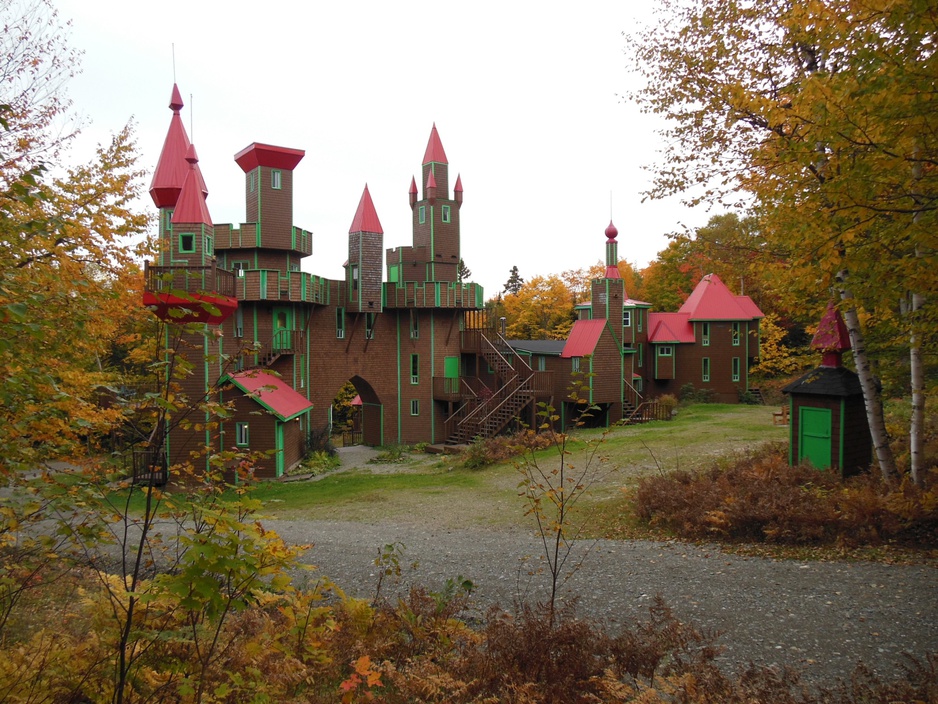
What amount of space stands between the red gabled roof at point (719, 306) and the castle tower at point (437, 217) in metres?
16.7

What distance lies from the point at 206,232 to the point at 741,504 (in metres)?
17.9

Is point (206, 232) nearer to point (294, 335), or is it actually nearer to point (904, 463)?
point (294, 335)

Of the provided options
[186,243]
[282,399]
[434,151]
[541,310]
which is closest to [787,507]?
[186,243]

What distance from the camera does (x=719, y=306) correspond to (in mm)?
38719

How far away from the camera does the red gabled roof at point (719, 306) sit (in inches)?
1511

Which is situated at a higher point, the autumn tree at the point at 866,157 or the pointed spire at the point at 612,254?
the pointed spire at the point at 612,254

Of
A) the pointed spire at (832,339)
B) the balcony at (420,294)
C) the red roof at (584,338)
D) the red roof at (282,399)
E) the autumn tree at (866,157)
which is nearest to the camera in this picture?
the autumn tree at (866,157)

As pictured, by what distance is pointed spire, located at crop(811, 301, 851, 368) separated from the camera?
1287 centimetres

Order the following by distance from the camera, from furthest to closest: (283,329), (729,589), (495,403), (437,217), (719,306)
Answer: (719,306), (437,217), (495,403), (283,329), (729,589)

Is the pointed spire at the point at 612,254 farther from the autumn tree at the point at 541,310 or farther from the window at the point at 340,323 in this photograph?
the autumn tree at the point at 541,310

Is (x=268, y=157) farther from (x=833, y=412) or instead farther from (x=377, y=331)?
(x=833, y=412)

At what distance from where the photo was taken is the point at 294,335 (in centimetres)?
2592

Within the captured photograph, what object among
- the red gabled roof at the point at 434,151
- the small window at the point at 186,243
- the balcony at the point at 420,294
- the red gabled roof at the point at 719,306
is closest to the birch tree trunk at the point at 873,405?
the small window at the point at 186,243

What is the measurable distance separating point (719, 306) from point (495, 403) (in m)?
17.8
